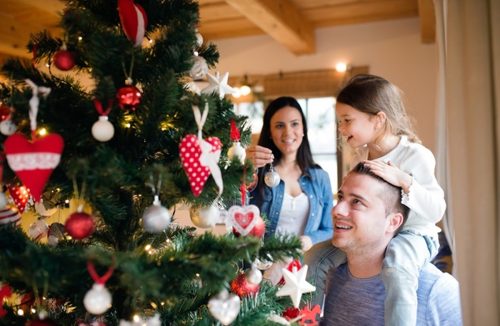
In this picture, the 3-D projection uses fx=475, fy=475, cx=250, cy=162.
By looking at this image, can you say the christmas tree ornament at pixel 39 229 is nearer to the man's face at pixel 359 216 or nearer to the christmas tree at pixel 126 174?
the christmas tree at pixel 126 174

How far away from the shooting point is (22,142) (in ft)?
2.64

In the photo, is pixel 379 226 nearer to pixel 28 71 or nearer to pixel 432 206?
pixel 432 206

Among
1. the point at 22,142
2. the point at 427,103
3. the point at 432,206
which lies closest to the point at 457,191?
the point at 432,206

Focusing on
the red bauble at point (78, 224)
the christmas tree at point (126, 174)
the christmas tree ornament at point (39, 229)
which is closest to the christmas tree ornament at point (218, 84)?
the christmas tree at point (126, 174)

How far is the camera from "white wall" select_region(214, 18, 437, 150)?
4.23 meters

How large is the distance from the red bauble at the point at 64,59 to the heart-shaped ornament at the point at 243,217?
0.43m

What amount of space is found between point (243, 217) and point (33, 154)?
16.3 inches

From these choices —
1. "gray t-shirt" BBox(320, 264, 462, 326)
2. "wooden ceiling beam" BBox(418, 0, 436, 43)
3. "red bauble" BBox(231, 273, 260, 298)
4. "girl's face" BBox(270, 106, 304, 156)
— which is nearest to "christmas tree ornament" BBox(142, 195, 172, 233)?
"red bauble" BBox(231, 273, 260, 298)

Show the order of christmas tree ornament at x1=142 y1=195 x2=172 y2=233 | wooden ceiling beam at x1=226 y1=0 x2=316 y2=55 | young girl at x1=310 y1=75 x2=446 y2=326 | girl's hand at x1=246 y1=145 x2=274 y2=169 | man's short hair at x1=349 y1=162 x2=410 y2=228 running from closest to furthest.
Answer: christmas tree ornament at x1=142 y1=195 x2=172 y2=233
young girl at x1=310 y1=75 x2=446 y2=326
man's short hair at x1=349 y1=162 x2=410 y2=228
girl's hand at x1=246 y1=145 x2=274 y2=169
wooden ceiling beam at x1=226 y1=0 x2=316 y2=55

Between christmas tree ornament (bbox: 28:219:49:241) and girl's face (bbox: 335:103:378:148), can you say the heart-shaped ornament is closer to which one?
christmas tree ornament (bbox: 28:219:49:241)

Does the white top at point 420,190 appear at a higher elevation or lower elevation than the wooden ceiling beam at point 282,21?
lower

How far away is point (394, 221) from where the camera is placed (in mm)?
1406

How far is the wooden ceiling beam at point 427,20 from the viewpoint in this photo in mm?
3229

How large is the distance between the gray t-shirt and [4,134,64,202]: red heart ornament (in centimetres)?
94
